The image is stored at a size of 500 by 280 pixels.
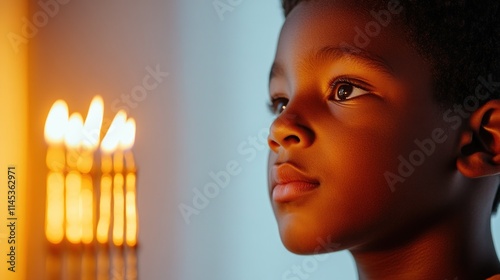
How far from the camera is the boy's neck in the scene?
763mm

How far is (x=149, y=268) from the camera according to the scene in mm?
1222

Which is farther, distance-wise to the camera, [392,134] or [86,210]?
[86,210]

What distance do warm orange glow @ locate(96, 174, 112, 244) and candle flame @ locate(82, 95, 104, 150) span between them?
9 cm

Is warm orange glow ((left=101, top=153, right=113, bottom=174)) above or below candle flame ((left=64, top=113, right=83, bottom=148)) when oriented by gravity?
below

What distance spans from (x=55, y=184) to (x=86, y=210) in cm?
7

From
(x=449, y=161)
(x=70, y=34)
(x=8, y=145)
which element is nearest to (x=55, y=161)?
(x=8, y=145)

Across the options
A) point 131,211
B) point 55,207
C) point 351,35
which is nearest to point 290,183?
point 351,35

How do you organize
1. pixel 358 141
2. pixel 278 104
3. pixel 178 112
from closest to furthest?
pixel 358 141 < pixel 278 104 < pixel 178 112

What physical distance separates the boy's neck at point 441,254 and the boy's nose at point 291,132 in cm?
15

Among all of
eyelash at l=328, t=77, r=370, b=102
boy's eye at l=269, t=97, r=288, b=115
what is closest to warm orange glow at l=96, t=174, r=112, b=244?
boy's eye at l=269, t=97, r=288, b=115

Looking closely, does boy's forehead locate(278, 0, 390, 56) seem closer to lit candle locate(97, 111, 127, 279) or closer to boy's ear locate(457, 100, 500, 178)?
boy's ear locate(457, 100, 500, 178)

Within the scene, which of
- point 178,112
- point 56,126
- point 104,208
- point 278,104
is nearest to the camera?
point 278,104

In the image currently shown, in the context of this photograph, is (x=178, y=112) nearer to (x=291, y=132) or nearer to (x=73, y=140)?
(x=73, y=140)

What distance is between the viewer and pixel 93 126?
116 centimetres
